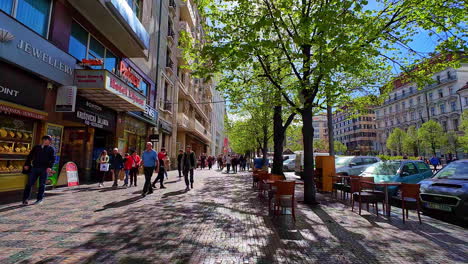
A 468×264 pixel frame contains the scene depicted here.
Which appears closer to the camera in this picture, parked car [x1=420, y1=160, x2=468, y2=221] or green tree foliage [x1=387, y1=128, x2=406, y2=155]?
parked car [x1=420, y1=160, x2=468, y2=221]

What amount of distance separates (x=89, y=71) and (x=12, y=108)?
3.34 m

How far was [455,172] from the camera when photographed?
23.3ft

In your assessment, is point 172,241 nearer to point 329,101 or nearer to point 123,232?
point 123,232

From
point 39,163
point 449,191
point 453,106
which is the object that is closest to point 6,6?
point 39,163

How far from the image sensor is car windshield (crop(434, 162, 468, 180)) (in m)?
6.77

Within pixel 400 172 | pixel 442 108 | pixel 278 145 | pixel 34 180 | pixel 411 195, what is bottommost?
pixel 411 195

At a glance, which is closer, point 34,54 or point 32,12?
point 34,54

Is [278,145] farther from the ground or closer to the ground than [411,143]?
closer to the ground

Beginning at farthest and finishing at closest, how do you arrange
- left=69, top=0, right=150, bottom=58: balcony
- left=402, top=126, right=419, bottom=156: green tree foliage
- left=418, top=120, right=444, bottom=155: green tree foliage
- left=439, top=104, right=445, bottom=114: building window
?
left=439, top=104, right=445, bottom=114: building window < left=402, top=126, right=419, bottom=156: green tree foliage < left=418, top=120, right=444, bottom=155: green tree foliage < left=69, top=0, right=150, bottom=58: balcony

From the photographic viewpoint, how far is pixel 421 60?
8.52 m

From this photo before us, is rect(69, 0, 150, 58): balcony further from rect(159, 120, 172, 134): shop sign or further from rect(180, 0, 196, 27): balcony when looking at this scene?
rect(180, 0, 196, 27): balcony

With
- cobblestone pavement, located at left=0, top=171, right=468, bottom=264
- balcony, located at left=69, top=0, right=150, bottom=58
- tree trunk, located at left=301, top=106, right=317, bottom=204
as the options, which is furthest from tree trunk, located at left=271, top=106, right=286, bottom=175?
balcony, located at left=69, top=0, right=150, bottom=58

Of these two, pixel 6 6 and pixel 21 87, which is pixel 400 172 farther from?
pixel 6 6

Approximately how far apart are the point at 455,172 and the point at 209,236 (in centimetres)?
735
